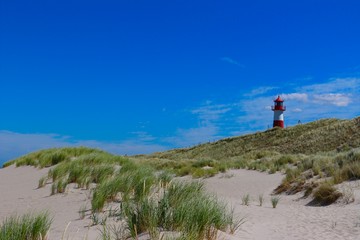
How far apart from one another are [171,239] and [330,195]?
8.03 m

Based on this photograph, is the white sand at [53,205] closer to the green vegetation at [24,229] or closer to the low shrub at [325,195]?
the green vegetation at [24,229]

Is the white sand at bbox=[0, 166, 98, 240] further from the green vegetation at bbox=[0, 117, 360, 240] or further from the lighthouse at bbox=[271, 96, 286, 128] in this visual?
the lighthouse at bbox=[271, 96, 286, 128]

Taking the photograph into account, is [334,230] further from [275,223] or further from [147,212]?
[147,212]

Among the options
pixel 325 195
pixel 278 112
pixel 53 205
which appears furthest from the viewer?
pixel 278 112

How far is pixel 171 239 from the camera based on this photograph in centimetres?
427

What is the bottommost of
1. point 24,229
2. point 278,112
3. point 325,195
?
point 24,229

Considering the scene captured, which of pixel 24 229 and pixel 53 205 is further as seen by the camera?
pixel 53 205

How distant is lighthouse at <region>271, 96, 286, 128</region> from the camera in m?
49.8

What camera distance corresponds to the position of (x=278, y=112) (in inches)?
1992

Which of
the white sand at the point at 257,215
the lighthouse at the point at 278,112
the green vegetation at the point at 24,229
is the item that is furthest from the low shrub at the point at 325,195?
the lighthouse at the point at 278,112

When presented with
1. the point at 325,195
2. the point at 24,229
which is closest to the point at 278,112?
the point at 325,195

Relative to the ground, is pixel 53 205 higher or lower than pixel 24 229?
higher

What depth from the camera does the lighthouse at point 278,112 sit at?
4981 centimetres

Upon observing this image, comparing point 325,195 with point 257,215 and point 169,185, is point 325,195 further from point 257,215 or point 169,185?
point 169,185
